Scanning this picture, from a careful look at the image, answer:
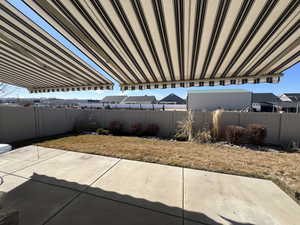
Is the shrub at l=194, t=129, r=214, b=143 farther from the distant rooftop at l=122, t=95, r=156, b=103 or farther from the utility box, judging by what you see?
the distant rooftop at l=122, t=95, r=156, b=103

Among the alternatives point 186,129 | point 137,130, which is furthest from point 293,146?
point 137,130

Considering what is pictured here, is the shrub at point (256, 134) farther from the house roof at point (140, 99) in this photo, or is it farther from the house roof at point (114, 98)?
the house roof at point (114, 98)

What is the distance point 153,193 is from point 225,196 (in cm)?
115

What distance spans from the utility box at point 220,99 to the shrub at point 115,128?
15.1 m

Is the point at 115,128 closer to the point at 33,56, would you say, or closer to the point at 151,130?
the point at 151,130

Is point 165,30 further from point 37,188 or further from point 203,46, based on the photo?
point 37,188

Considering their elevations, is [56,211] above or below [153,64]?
below

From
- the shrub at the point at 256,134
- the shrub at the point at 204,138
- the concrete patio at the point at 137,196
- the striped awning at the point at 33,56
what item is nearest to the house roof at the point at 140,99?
the striped awning at the point at 33,56

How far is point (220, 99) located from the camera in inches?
849

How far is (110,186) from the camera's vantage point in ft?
7.93

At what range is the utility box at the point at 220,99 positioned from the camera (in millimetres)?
20766

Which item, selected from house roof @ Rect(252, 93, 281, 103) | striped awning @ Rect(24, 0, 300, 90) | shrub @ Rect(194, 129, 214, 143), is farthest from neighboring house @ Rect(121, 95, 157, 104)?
striped awning @ Rect(24, 0, 300, 90)

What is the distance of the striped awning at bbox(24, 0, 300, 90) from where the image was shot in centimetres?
225

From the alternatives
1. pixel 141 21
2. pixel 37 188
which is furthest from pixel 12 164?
pixel 141 21
